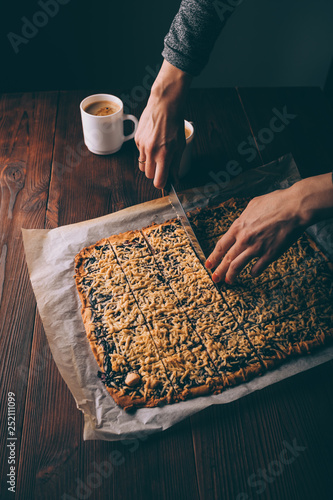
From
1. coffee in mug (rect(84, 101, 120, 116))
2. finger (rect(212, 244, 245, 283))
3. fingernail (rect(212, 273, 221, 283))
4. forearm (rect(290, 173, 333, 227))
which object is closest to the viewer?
forearm (rect(290, 173, 333, 227))

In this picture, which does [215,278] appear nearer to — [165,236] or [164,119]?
[165,236]

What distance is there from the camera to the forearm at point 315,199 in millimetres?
1235

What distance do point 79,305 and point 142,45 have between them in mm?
2021

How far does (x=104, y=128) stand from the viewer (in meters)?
1.76

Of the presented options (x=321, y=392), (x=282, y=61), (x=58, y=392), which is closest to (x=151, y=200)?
(x=58, y=392)

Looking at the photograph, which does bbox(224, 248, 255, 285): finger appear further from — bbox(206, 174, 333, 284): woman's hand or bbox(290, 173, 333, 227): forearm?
bbox(290, 173, 333, 227): forearm

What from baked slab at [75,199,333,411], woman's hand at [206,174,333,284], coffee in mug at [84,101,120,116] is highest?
coffee in mug at [84,101,120,116]

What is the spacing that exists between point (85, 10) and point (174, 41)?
1414 mm

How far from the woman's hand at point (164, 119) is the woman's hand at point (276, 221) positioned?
14.1 inches

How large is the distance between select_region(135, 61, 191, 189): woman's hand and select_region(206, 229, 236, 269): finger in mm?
313

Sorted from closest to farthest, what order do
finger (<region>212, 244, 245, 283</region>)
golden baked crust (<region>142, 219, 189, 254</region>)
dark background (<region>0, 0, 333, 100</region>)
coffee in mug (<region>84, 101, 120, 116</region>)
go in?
finger (<region>212, 244, 245, 283</region>) → golden baked crust (<region>142, 219, 189, 254</region>) → coffee in mug (<region>84, 101, 120, 116</region>) → dark background (<region>0, 0, 333, 100</region>)

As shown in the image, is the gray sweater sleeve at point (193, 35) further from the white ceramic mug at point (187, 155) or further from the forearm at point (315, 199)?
the forearm at point (315, 199)

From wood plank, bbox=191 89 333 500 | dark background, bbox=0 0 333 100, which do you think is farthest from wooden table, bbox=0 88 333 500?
dark background, bbox=0 0 333 100

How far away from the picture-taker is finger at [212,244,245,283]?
4.44ft
